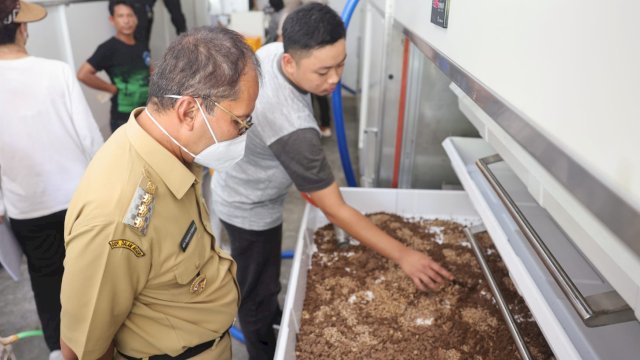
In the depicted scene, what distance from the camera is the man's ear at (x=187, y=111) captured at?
36.9 inches

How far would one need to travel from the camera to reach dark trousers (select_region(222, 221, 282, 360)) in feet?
5.98

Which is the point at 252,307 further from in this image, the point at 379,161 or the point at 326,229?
the point at 379,161

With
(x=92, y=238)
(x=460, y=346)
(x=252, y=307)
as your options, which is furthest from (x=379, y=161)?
(x=92, y=238)

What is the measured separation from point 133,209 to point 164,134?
0.19 metres

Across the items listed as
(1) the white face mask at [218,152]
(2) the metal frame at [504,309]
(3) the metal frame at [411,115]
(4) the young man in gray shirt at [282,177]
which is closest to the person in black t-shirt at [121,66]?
(4) the young man in gray shirt at [282,177]

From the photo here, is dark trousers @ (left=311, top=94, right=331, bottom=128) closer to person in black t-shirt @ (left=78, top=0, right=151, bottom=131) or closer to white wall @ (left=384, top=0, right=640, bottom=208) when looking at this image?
person in black t-shirt @ (left=78, top=0, right=151, bottom=131)

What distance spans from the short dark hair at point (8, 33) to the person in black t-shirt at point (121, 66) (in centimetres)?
132

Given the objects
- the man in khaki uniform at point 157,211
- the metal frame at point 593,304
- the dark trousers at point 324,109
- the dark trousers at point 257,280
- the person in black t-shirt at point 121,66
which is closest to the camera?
the metal frame at point 593,304

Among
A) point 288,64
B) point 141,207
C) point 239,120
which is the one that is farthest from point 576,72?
point 288,64

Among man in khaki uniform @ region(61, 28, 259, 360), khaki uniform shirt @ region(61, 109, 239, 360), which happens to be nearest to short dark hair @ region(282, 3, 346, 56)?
man in khaki uniform @ region(61, 28, 259, 360)

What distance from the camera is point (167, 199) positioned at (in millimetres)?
992

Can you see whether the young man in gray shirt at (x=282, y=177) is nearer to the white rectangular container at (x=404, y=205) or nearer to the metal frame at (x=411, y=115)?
the white rectangular container at (x=404, y=205)

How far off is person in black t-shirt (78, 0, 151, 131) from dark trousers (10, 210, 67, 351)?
1.32 m

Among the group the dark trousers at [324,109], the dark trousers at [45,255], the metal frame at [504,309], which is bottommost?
the dark trousers at [324,109]
